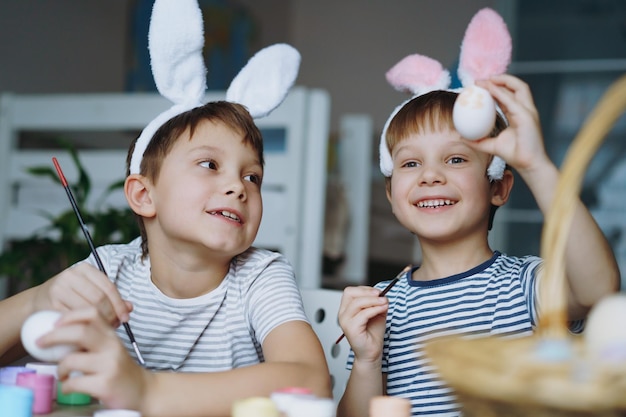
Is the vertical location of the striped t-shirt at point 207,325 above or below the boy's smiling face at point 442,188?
below

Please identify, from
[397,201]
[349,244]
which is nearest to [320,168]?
[349,244]

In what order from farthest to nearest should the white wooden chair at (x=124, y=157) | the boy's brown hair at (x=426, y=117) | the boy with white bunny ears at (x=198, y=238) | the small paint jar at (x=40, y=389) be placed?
the white wooden chair at (x=124, y=157) < the boy's brown hair at (x=426, y=117) < the boy with white bunny ears at (x=198, y=238) < the small paint jar at (x=40, y=389)

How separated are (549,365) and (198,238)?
26.1 inches

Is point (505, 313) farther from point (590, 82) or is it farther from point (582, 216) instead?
point (590, 82)

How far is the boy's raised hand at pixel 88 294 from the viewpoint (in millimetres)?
772

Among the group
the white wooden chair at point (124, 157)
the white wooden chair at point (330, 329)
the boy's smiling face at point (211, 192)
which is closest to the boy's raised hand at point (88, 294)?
the boy's smiling face at point (211, 192)

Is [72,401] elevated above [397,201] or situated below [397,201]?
below

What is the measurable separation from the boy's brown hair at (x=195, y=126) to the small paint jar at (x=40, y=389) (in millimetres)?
461

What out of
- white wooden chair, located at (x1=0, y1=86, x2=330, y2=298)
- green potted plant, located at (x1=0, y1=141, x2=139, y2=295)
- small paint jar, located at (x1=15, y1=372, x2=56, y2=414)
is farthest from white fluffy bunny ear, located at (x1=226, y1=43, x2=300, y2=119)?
white wooden chair, located at (x1=0, y1=86, x2=330, y2=298)

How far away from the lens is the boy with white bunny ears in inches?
39.0

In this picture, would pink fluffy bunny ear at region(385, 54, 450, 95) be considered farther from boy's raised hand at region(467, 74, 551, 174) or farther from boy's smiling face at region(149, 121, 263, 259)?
boy's raised hand at region(467, 74, 551, 174)

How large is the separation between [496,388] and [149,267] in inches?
31.1

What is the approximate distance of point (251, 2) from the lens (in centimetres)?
499

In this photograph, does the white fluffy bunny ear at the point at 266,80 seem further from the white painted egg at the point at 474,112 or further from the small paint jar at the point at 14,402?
the small paint jar at the point at 14,402
